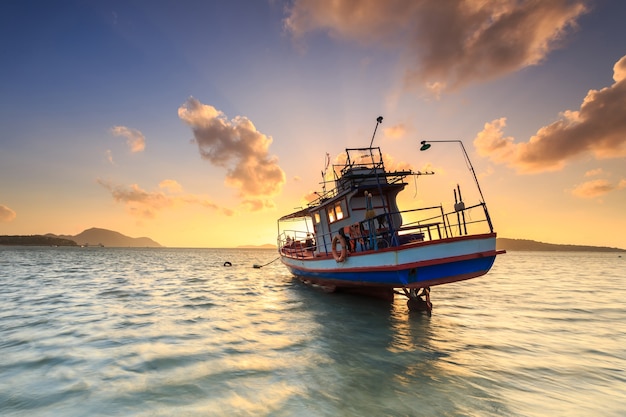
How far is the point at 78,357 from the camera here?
645cm

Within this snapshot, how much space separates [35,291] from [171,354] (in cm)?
1505

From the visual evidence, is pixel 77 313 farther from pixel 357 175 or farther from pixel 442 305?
pixel 442 305

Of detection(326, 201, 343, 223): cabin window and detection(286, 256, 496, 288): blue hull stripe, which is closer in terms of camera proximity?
detection(286, 256, 496, 288): blue hull stripe

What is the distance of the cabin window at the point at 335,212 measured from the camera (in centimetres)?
1510

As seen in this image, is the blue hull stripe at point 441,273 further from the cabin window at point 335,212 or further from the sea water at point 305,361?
the cabin window at point 335,212

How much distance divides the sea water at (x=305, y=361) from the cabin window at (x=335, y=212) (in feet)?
15.5

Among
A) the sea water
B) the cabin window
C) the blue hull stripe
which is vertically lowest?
the sea water

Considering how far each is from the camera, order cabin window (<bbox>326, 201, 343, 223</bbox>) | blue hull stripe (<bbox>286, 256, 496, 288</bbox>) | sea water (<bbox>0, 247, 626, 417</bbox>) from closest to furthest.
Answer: sea water (<bbox>0, 247, 626, 417</bbox>), blue hull stripe (<bbox>286, 256, 496, 288</bbox>), cabin window (<bbox>326, 201, 343, 223</bbox>)

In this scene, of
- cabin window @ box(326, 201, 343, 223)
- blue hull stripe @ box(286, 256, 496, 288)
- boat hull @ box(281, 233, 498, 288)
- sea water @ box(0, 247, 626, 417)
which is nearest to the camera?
sea water @ box(0, 247, 626, 417)

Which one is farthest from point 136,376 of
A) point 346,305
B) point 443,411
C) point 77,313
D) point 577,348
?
point 577,348

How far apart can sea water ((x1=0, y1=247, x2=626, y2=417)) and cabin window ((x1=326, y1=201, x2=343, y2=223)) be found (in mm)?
4714

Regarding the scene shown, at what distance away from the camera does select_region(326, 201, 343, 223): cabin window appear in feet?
49.5

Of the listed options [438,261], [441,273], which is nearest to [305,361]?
[438,261]

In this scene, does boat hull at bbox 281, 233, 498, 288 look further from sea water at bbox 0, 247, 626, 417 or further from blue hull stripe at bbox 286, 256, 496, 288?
sea water at bbox 0, 247, 626, 417
